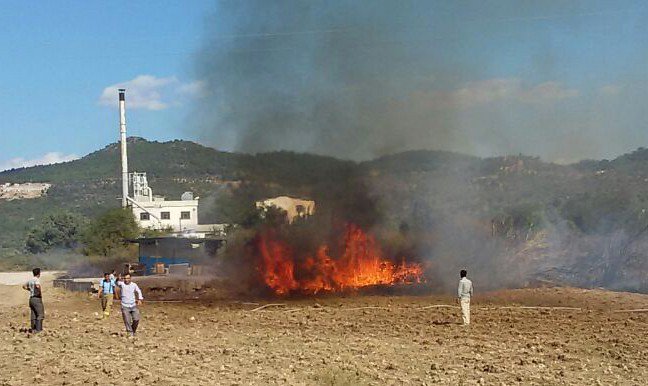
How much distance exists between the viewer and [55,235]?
83688 mm

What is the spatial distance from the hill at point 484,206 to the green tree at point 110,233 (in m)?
Answer: 19.4

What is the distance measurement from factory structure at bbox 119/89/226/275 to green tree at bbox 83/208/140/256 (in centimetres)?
327

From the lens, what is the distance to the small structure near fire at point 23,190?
14500cm

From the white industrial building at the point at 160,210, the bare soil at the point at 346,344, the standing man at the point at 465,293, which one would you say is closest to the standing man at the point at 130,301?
the bare soil at the point at 346,344

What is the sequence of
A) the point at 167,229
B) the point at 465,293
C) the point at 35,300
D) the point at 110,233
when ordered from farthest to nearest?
the point at 167,229 < the point at 110,233 < the point at 465,293 < the point at 35,300

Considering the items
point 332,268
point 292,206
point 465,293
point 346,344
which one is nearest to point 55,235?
point 292,206

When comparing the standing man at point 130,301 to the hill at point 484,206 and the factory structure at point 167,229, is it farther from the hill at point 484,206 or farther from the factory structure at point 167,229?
the factory structure at point 167,229

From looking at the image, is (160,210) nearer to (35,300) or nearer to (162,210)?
(162,210)

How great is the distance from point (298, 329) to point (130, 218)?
159 feet

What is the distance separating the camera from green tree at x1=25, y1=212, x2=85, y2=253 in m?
83.5

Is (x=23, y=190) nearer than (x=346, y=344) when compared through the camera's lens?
No

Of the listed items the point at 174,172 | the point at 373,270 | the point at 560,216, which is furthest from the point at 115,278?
the point at 174,172

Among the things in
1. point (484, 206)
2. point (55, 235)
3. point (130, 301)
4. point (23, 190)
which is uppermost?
point (23, 190)

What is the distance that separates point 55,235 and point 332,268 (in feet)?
189
